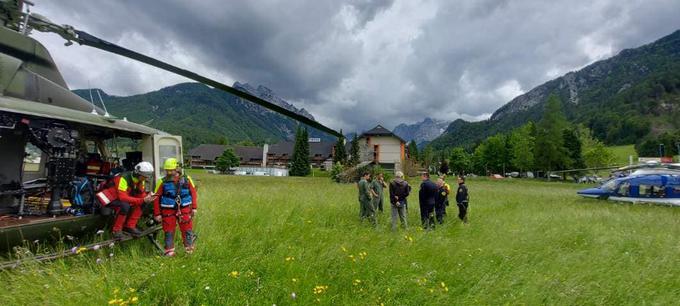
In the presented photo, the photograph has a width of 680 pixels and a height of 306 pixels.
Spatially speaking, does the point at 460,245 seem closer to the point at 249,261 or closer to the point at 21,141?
the point at 249,261

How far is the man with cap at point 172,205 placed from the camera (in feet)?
18.5

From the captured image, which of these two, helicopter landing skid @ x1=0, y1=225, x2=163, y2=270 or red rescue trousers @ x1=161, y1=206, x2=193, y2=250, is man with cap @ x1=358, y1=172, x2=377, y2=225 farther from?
helicopter landing skid @ x1=0, y1=225, x2=163, y2=270

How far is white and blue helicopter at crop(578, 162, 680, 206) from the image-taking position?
→ 1734 centimetres

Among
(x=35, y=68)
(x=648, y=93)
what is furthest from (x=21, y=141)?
(x=648, y=93)

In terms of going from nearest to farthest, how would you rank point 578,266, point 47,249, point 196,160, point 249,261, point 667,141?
point 47,249
point 249,261
point 578,266
point 667,141
point 196,160

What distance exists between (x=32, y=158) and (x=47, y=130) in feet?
10.9

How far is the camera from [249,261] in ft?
16.9

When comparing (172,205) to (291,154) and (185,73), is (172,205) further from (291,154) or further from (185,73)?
(291,154)

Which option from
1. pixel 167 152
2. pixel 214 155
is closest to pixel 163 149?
pixel 167 152

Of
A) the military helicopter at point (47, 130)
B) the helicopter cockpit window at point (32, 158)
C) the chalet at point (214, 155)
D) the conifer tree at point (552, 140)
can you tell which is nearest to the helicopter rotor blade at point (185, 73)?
the military helicopter at point (47, 130)

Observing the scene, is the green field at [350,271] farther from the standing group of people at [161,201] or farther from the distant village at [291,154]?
the distant village at [291,154]

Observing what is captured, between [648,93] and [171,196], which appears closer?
[171,196]

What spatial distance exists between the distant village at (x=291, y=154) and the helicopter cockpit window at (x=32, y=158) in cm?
5573

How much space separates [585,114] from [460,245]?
223158 mm
